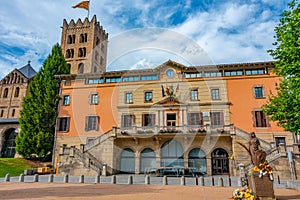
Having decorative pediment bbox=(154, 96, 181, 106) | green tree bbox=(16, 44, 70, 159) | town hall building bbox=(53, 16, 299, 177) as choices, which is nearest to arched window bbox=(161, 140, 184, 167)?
town hall building bbox=(53, 16, 299, 177)

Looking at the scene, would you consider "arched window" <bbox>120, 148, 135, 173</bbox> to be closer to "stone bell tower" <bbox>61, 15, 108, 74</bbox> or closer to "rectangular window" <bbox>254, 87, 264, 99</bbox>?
"rectangular window" <bbox>254, 87, 264, 99</bbox>

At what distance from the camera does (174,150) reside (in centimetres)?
2442

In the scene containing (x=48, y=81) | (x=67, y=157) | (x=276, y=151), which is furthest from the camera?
(x=48, y=81)

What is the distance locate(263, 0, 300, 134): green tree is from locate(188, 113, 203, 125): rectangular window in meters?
9.02

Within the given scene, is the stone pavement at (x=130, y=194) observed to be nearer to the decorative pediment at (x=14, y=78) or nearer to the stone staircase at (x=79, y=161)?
the stone staircase at (x=79, y=161)

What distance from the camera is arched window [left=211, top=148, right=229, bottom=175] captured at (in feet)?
75.7

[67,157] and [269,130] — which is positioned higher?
[269,130]

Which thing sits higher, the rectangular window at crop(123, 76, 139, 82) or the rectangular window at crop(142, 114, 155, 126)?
the rectangular window at crop(123, 76, 139, 82)

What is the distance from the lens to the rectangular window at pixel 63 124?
27.8m

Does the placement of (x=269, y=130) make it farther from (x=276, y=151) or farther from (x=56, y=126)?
(x=56, y=126)

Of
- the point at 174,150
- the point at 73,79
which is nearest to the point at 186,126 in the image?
the point at 174,150

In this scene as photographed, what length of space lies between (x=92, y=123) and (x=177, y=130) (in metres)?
10.7

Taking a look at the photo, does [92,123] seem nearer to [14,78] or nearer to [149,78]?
[149,78]

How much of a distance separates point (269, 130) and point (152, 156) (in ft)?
41.6
